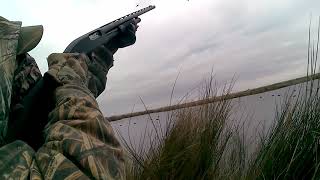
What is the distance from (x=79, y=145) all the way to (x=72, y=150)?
0.02 m

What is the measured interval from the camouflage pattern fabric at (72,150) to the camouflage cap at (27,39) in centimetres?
26

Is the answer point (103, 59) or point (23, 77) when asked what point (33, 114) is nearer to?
point (23, 77)

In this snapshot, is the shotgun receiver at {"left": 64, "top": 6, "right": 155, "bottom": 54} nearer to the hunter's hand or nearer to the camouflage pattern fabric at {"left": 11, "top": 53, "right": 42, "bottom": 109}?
the hunter's hand

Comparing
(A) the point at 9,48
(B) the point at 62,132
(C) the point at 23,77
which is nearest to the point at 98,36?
(C) the point at 23,77

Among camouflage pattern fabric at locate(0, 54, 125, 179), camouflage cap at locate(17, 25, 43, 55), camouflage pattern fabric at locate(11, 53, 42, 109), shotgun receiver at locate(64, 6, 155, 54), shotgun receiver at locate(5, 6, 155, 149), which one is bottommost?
camouflage pattern fabric at locate(0, 54, 125, 179)

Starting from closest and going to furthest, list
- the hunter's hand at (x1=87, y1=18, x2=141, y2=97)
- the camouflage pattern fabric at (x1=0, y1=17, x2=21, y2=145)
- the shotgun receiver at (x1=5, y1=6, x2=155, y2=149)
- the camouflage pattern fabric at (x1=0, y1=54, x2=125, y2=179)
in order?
1. the camouflage pattern fabric at (x1=0, y1=54, x2=125, y2=179)
2. the camouflage pattern fabric at (x1=0, y1=17, x2=21, y2=145)
3. the shotgun receiver at (x1=5, y1=6, x2=155, y2=149)
4. the hunter's hand at (x1=87, y1=18, x2=141, y2=97)

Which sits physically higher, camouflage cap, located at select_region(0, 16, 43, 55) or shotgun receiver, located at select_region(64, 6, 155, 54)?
shotgun receiver, located at select_region(64, 6, 155, 54)

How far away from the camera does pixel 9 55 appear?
1.11 metres

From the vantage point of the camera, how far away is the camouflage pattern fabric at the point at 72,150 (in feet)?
2.79

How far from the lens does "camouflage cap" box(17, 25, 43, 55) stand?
1.27 metres

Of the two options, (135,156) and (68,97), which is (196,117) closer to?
(135,156)

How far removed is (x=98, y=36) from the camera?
6.51 feet

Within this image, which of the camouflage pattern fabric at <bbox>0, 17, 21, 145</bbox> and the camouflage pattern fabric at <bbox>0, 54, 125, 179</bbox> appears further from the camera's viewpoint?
the camouflage pattern fabric at <bbox>0, 17, 21, 145</bbox>

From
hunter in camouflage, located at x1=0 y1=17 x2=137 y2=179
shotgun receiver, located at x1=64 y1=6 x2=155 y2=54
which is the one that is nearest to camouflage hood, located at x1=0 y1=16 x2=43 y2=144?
hunter in camouflage, located at x1=0 y1=17 x2=137 y2=179
